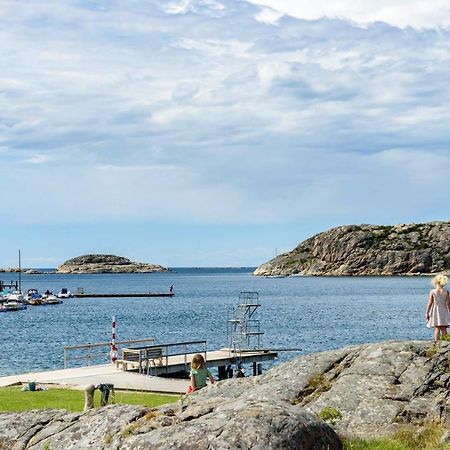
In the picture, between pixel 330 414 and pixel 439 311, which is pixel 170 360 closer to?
pixel 439 311

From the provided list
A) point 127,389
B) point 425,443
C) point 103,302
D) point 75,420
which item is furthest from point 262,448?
point 103,302

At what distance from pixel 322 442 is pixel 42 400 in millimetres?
15924

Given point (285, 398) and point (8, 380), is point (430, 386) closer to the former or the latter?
point (285, 398)

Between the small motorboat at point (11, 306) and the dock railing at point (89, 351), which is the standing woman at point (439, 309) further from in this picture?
the small motorboat at point (11, 306)

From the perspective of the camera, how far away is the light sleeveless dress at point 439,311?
56.6ft

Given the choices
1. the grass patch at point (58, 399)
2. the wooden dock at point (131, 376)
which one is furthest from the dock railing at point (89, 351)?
the grass patch at point (58, 399)

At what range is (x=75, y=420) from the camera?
8.91 m

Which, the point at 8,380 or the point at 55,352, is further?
Result: the point at 55,352

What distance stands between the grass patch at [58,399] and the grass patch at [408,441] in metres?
11.1

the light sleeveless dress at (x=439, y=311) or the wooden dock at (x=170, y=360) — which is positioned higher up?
the light sleeveless dress at (x=439, y=311)

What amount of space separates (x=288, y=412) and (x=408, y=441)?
9.26 ft

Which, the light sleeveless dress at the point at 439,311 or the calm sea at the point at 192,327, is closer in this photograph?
the light sleeveless dress at the point at 439,311

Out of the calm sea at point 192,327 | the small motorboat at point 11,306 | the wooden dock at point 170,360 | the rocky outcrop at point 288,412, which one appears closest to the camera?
the rocky outcrop at point 288,412

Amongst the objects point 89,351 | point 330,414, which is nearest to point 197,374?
point 330,414
